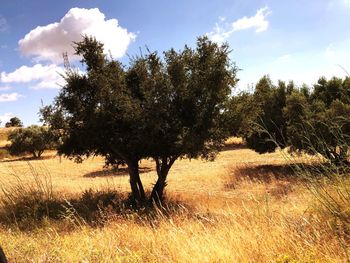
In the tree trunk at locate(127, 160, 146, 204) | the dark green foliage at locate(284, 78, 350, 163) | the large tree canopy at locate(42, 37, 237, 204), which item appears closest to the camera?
the large tree canopy at locate(42, 37, 237, 204)

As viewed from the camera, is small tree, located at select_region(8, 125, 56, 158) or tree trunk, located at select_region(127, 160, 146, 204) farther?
small tree, located at select_region(8, 125, 56, 158)

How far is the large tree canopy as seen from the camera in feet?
54.7

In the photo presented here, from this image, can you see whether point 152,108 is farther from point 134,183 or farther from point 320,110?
point 320,110

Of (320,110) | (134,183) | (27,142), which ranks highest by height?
(27,142)

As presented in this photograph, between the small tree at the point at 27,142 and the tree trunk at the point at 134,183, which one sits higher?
the small tree at the point at 27,142

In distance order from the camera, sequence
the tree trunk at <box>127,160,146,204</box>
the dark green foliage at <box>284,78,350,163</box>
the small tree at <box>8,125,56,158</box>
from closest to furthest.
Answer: the tree trunk at <box>127,160,146,204</box>
the dark green foliage at <box>284,78,350,163</box>
the small tree at <box>8,125,56,158</box>

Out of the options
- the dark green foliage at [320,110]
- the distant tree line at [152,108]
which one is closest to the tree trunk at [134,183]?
the distant tree line at [152,108]

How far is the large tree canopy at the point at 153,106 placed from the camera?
16.7 metres

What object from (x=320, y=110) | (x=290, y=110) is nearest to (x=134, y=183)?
(x=290, y=110)

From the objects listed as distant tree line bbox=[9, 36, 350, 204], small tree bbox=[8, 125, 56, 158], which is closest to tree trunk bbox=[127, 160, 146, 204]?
distant tree line bbox=[9, 36, 350, 204]

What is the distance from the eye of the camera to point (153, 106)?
54.6 feet

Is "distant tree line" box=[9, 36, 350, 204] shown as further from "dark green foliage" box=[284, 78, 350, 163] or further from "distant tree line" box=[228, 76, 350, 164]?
"dark green foliage" box=[284, 78, 350, 163]

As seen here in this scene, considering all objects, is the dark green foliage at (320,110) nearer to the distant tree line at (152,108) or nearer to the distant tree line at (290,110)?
the distant tree line at (290,110)

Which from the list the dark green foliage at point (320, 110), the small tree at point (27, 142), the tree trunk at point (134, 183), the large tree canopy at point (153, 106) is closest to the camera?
the large tree canopy at point (153, 106)
